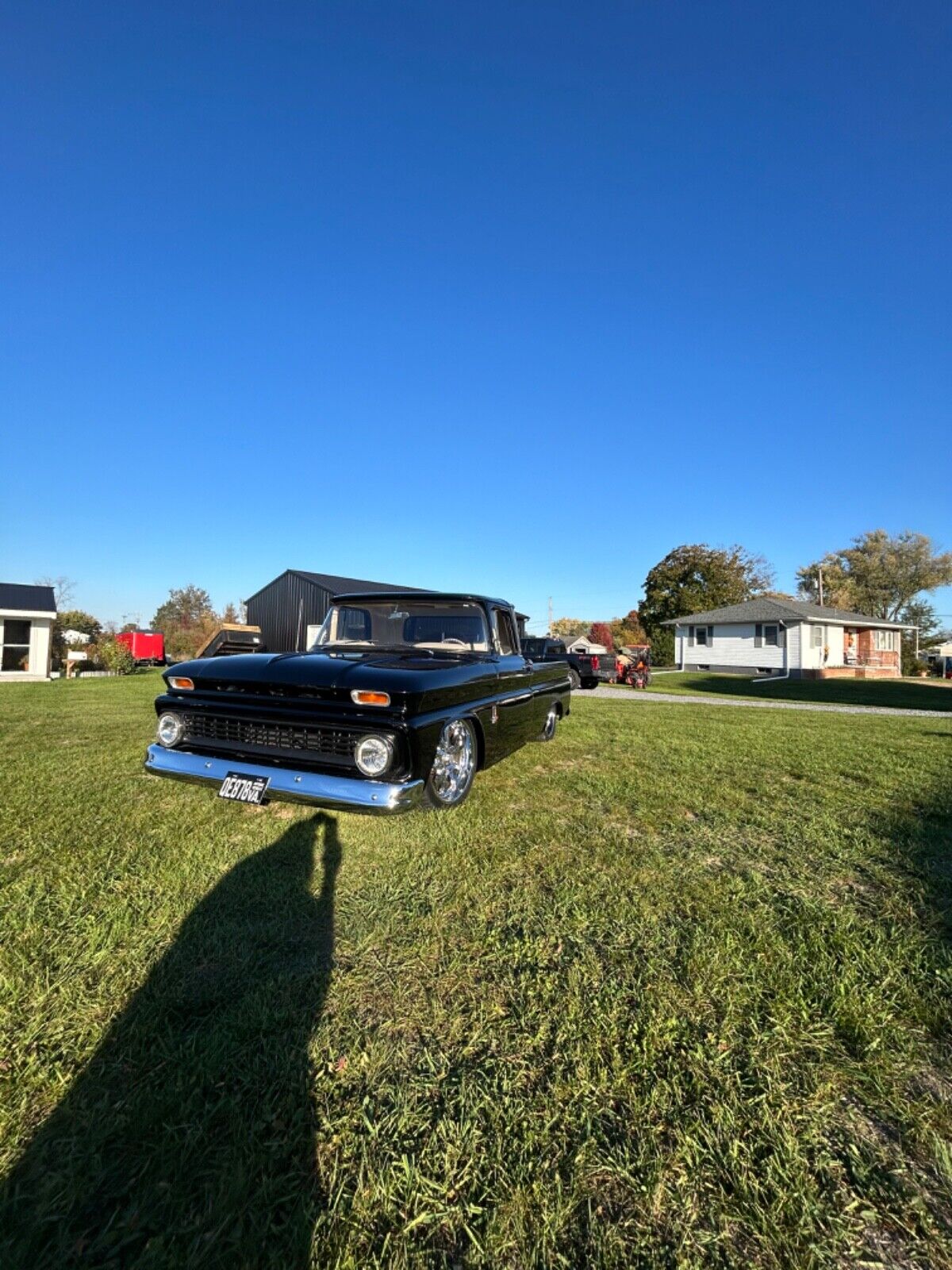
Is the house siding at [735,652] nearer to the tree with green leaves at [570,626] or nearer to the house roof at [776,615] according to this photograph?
the house roof at [776,615]

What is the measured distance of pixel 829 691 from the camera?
1853cm

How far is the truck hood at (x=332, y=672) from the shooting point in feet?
11.0

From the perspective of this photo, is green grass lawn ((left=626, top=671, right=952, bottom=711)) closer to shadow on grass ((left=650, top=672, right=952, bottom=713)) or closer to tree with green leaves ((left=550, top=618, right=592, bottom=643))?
shadow on grass ((left=650, top=672, right=952, bottom=713))

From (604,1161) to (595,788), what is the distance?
3.51 m

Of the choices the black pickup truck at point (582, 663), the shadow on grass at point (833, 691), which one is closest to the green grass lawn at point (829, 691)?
the shadow on grass at point (833, 691)

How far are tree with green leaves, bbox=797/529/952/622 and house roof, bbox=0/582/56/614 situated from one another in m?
50.8

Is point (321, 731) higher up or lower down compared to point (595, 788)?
higher up

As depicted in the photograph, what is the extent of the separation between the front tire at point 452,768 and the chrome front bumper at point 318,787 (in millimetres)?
259

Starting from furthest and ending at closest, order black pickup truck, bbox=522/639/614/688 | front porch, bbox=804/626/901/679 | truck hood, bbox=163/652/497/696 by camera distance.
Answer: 1. front porch, bbox=804/626/901/679
2. black pickup truck, bbox=522/639/614/688
3. truck hood, bbox=163/652/497/696

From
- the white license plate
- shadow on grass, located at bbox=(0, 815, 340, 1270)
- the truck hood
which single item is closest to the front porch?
the truck hood

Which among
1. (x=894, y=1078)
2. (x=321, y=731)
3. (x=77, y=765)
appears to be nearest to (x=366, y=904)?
(x=321, y=731)

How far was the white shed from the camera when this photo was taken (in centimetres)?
2106

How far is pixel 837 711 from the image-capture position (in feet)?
39.4

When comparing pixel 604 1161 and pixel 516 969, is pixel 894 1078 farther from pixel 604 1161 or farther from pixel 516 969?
pixel 516 969
